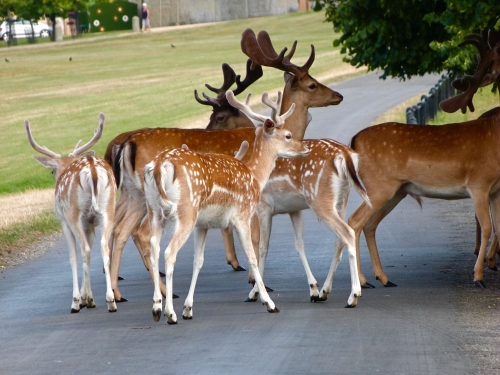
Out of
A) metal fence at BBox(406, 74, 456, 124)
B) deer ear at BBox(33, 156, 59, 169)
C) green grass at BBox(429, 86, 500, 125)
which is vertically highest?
deer ear at BBox(33, 156, 59, 169)

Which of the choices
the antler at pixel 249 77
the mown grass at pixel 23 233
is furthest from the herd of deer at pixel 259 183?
the mown grass at pixel 23 233

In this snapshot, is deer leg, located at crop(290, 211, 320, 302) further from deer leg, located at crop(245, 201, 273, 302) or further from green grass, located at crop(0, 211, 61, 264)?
green grass, located at crop(0, 211, 61, 264)

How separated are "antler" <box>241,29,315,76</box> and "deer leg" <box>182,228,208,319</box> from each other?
3519mm

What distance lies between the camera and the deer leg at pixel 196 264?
955 centimetres

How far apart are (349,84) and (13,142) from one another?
663 inches

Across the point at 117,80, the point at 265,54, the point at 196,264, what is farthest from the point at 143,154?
the point at 117,80

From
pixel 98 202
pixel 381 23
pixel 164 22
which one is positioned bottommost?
pixel 164 22

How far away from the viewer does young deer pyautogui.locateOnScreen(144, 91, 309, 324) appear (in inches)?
369

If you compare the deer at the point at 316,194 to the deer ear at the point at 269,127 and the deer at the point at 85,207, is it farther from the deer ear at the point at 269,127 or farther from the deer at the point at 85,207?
the deer at the point at 85,207

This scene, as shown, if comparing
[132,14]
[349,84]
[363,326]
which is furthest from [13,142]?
[132,14]

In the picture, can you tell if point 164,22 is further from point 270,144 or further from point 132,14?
point 270,144

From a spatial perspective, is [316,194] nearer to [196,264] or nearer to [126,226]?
[196,264]

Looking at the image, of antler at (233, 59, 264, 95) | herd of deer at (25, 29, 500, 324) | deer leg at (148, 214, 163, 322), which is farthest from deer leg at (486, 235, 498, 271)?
deer leg at (148, 214, 163, 322)

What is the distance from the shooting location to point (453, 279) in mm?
11484
